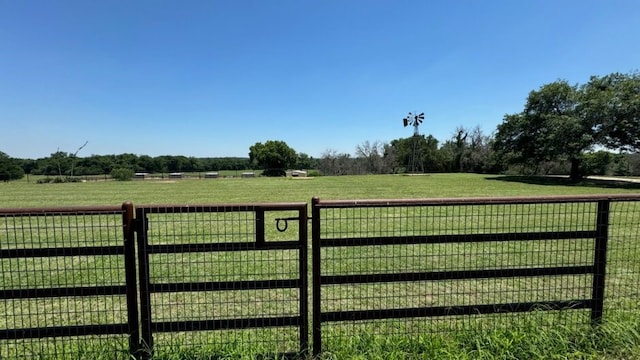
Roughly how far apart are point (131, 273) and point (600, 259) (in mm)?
3686

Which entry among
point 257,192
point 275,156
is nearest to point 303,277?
point 257,192

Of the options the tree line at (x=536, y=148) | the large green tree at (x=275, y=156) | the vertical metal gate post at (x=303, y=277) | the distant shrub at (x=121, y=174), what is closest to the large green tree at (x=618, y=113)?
the tree line at (x=536, y=148)

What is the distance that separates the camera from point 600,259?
2965 millimetres

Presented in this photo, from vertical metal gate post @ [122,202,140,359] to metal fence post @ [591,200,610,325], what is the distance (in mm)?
3604

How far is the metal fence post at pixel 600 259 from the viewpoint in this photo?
293 cm

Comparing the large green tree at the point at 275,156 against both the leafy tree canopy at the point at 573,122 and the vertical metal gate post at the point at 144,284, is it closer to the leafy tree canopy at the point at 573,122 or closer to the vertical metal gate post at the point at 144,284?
the leafy tree canopy at the point at 573,122

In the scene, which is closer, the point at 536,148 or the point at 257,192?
the point at 257,192

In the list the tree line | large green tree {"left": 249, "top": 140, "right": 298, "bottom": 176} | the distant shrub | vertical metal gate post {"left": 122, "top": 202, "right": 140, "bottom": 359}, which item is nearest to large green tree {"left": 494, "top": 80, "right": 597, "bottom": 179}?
the tree line

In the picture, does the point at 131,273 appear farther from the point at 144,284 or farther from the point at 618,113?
the point at 618,113

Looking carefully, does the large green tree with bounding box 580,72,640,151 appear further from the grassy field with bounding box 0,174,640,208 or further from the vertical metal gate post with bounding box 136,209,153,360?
the vertical metal gate post with bounding box 136,209,153,360

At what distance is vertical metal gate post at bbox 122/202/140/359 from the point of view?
2.49m

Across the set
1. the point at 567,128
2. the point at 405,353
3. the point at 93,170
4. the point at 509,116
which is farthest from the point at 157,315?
the point at 93,170

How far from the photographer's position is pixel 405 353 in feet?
8.58

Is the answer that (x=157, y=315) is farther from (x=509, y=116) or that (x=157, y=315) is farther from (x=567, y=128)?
(x=509, y=116)
